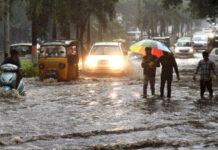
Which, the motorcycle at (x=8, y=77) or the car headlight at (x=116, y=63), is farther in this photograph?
the car headlight at (x=116, y=63)

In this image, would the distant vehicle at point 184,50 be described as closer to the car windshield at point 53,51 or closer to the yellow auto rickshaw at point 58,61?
the yellow auto rickshaw at point 58,61

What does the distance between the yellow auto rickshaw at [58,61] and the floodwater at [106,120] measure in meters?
3.23

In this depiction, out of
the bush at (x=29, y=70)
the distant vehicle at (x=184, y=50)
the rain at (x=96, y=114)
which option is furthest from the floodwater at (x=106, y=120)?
the distant vehicle at (x=184, y=50)

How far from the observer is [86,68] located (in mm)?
25016

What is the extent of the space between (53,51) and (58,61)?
1.12 meters

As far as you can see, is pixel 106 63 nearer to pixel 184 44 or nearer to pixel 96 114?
pixel 96 114

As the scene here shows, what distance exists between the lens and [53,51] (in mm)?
22656

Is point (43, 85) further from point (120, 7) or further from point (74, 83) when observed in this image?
point (120, 7)

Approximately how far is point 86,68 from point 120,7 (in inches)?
2723

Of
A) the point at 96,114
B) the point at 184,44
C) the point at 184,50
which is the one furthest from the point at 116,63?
the point at 184,44

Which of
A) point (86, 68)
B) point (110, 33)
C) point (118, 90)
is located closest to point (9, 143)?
point (118, 90)

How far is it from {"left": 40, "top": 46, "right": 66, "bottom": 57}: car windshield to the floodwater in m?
3.66

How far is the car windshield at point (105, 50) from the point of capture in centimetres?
2573

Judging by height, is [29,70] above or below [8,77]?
below
